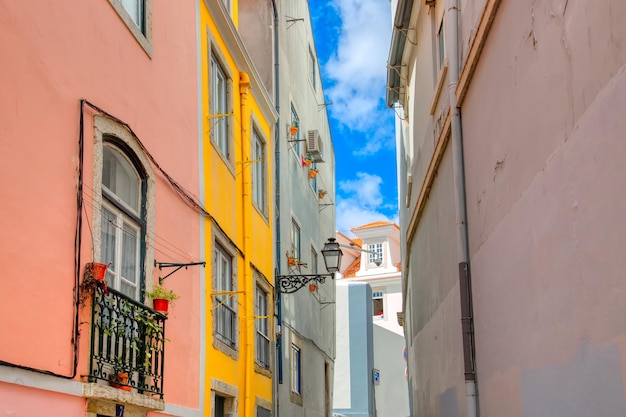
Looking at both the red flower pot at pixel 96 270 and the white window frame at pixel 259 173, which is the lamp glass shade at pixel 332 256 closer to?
the white window frame at pixel 259 173

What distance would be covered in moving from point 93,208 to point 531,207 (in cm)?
355

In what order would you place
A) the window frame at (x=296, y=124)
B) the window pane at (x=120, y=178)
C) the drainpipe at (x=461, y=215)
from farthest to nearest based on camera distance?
the window frame at (x=296, y=124)
the drainpipe at (x=461, y=215)
the window pane at (x=120, y=178)

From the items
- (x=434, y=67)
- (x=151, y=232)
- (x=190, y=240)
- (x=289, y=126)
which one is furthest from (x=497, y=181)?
(x=289, y=126)

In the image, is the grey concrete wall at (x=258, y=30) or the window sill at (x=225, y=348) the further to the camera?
the grey concrete wall at (x=258, y=30)

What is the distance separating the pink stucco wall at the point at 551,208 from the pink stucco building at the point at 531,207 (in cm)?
1

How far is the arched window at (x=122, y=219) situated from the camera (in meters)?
7.70

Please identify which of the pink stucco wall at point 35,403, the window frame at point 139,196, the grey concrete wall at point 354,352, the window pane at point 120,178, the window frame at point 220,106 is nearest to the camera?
the pink stucco wall at point 35,403

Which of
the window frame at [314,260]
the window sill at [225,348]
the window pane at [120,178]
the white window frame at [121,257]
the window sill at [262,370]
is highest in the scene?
the window frame at [314,260]

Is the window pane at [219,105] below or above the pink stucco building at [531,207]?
above

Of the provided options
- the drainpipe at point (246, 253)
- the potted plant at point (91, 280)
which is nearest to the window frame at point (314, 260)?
the drainpipe at point (246, 253)

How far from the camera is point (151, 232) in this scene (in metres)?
8.62

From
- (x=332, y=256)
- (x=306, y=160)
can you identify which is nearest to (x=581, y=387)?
(x=332, y=256)

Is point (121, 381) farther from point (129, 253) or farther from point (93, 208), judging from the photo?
point (93, 208)

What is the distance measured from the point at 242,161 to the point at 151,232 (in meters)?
4.43
